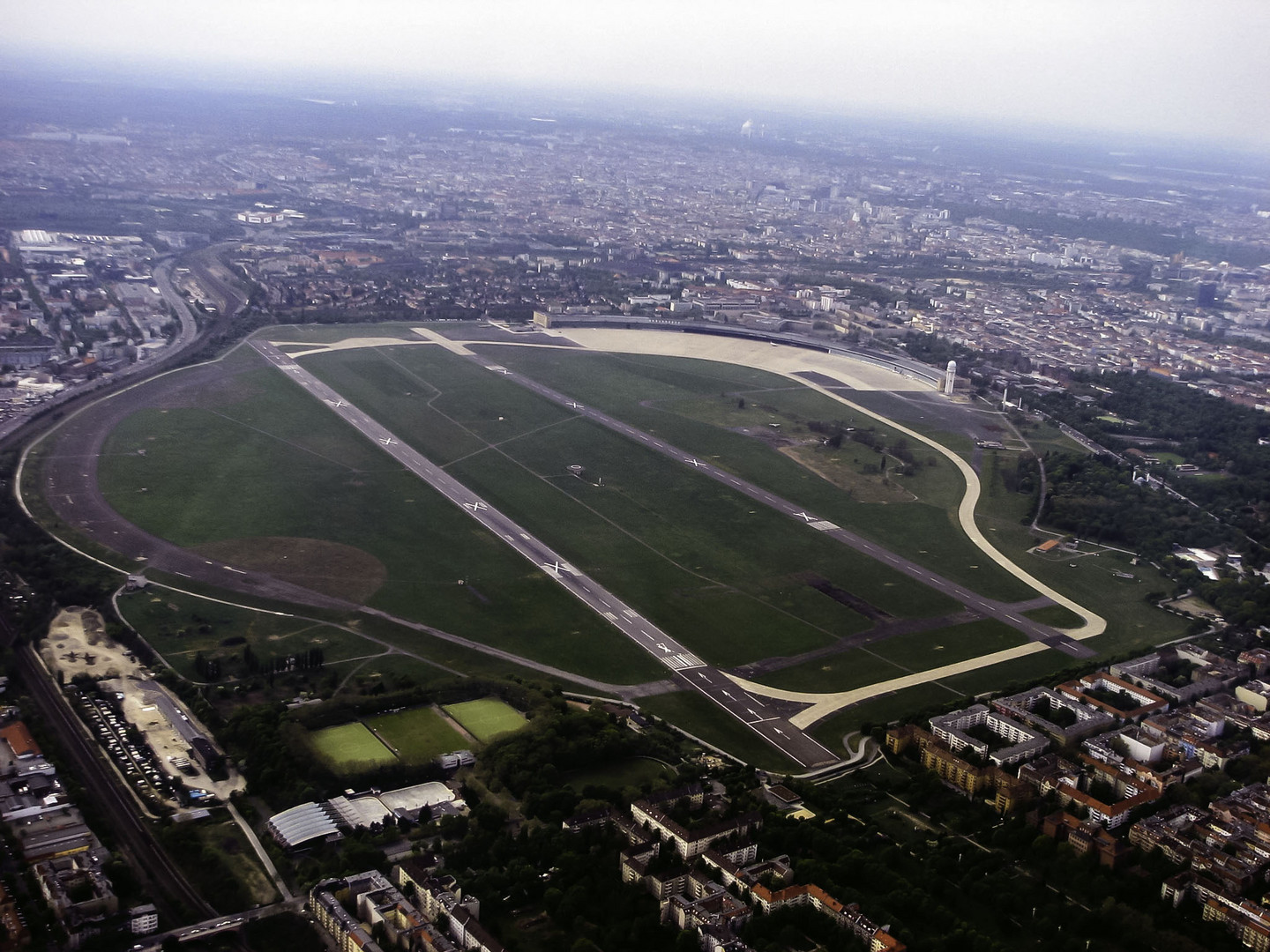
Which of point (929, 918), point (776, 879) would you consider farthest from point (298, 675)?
point (929, 918)

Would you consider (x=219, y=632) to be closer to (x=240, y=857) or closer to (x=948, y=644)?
(x=240, y=857)

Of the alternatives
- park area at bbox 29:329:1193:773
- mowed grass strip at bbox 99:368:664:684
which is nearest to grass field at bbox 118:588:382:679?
park area at bbox 29:329:1193:773

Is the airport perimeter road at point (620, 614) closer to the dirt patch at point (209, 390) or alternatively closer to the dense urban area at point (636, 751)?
the dense urban area at point (636, 751)

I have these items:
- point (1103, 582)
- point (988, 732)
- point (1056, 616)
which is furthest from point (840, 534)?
point (988, 732)

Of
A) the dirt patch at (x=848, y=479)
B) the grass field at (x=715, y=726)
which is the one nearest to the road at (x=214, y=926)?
the grass field at (x=715, y=726)

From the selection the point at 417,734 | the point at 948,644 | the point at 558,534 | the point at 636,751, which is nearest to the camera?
the point at 636,751

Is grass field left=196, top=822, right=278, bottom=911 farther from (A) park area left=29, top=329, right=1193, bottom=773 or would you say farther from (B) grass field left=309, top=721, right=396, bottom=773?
(A) park area left=29, top=329, right=1193, bottom=773
